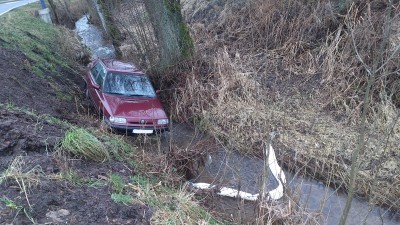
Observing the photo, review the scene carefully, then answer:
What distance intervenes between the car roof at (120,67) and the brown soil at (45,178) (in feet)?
7.58

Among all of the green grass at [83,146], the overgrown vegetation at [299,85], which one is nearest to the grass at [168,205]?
the green grass at [83,146]

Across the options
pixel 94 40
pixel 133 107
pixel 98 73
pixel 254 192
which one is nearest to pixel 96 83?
pixel 98 73

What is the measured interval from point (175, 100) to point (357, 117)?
501 cm

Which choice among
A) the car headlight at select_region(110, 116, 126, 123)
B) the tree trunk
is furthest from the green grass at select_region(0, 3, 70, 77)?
the car headlight at select_region(110, 116, 126, 123)

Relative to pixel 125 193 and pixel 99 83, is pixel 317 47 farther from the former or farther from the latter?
pixel 125 193

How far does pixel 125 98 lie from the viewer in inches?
408

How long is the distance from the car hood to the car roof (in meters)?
1.11

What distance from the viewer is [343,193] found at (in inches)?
341

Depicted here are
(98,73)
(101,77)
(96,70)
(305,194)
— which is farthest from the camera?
(96,70)

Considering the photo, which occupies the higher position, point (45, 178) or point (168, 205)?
point (45, 178)

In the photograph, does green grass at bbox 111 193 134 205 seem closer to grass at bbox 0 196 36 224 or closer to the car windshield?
grass at bbox 0 196 36 224

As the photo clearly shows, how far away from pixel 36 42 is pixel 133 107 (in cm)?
798

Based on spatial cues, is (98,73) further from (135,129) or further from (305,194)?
(305,194)

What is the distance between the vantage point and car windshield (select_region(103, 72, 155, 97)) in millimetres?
10633
